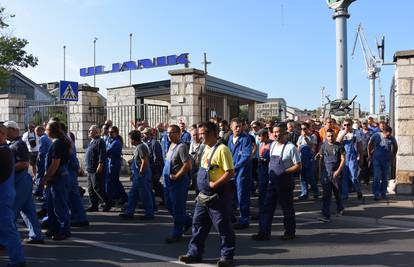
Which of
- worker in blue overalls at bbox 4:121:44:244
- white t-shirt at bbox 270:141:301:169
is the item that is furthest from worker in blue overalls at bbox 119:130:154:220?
white t-shirt at bbox 270:141:301:169

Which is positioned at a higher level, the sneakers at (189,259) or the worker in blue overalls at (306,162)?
the worker in blue overalls at (306,162)

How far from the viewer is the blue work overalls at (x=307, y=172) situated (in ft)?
35.9

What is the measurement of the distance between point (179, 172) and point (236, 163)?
1.48 metres

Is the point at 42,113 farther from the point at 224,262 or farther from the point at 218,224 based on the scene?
the point at 224,262

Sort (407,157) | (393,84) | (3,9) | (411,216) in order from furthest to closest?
(3,9) → (393,84) → (407,157) → (411,216)

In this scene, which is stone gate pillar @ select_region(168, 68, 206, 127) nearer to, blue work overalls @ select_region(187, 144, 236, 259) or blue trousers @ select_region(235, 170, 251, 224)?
blue trousers @ select_region(235, 170, 251, 224)

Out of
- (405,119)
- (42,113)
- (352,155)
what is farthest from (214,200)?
(42,113)

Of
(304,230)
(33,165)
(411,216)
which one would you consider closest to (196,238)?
(304,230)

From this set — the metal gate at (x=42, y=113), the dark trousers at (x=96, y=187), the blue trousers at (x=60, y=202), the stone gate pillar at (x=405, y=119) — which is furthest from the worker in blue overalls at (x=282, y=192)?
the metal gate at (x=42, y=113)

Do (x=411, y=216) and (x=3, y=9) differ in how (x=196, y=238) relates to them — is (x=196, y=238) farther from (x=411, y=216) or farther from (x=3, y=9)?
(x=3, y=9)

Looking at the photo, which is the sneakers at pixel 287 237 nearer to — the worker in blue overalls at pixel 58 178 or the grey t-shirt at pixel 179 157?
the grey t-shirt at pixel 179 157

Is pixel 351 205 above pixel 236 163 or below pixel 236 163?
below

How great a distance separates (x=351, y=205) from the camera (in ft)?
32.3

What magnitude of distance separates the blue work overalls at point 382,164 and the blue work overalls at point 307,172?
1.35 meters
